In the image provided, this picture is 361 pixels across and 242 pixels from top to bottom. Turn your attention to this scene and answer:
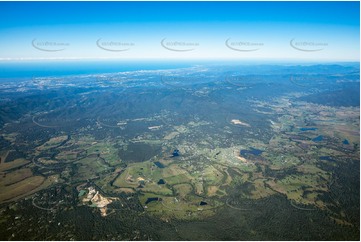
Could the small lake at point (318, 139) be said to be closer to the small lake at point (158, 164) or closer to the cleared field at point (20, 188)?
the small lake at point (158, 164)

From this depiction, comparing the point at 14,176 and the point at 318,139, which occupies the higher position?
the point at 14,176

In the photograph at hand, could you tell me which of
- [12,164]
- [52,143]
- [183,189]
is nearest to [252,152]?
[183,189]

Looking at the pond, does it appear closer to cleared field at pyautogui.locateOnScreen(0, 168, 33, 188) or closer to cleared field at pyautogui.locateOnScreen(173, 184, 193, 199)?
cleared field at pyautogui.locateOnScreen(173, 184, 193, 199)

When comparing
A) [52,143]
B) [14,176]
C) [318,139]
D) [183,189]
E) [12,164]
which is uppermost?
[14,176]

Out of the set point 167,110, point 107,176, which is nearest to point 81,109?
point 167,110

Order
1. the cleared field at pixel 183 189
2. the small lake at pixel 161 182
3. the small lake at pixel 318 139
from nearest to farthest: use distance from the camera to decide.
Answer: the cleared field at pixel 183 189 < the small lake at pixel 161 182 < the small lake at pixel 318 139

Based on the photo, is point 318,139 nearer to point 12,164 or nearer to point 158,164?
point 158,164

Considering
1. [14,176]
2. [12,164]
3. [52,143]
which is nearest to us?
[14,176]

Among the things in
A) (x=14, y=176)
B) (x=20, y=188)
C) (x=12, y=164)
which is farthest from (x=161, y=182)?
(x=12, y=164)

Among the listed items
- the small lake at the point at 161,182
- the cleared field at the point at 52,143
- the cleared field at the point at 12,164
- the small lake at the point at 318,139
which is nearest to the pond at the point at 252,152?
the small lake at the point at 318,139

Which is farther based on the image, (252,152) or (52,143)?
(52,143)

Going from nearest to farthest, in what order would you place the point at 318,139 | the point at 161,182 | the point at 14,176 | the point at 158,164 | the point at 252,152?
→ the point at 161,182
the point at 14,176
the point at 158,164
the point at 252,152
the point at 318,139

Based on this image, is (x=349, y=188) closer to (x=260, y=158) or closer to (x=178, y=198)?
(x=260, y=158)
